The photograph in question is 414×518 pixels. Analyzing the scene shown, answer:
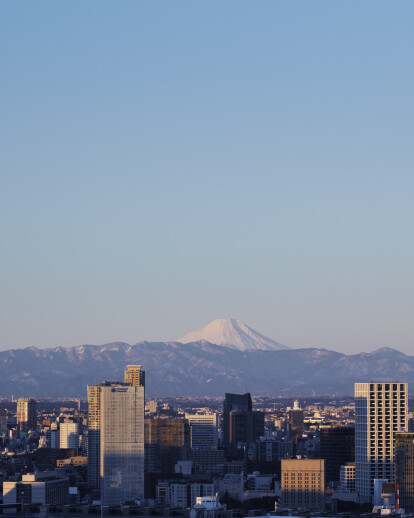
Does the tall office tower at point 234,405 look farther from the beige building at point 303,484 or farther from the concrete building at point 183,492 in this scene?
the concrete building at point 183,492

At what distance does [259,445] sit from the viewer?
154 metres

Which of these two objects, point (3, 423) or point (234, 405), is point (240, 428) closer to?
point (234, 405)

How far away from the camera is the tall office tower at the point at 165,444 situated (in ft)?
418

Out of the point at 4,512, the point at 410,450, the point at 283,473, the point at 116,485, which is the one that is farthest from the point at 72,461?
the point at 4,512

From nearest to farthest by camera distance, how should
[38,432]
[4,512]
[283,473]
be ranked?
[4,512]
[283,473]
[38,432]

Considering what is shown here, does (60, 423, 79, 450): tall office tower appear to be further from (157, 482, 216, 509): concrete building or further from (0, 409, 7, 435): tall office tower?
(157, 482, 216, 509): concrete building

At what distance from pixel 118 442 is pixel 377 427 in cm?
2608

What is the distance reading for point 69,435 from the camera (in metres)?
165

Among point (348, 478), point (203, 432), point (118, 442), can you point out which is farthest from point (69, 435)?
point (348, 478)

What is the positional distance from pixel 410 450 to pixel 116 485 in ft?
86.1

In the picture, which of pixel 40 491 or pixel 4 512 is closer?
pixel 4 512

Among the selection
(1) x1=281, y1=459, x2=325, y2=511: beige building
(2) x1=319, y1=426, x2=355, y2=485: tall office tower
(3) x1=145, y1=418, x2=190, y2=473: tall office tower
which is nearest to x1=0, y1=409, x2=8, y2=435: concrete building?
(3) x1=145, y1=418, x2=190, y2=473: tall office tower

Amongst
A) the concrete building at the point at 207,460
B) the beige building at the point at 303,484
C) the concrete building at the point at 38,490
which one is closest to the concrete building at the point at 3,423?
the concrete building at the point at 207,460

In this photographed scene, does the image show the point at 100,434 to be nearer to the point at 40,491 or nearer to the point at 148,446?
the point at 148,446
